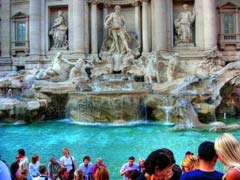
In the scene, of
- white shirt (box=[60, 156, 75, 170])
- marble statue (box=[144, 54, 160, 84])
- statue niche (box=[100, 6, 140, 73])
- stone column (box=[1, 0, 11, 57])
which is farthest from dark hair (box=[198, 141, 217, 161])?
stone column (box=[1, 0, 11, 57])

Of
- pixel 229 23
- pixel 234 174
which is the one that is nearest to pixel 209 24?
pixel 229 23

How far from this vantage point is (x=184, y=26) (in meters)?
22.4

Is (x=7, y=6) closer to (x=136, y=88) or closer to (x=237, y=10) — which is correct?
(x=136, y=88)

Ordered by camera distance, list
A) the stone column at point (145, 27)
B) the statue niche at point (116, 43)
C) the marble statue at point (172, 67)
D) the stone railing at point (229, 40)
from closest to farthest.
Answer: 1. the marble statue at point (172, 67)
2. the statue niche at point (116, 43)
3. the stone column at point (145, 27)
4. the stone railing at point (229, 40)

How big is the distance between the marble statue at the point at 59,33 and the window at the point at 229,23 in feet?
34.6

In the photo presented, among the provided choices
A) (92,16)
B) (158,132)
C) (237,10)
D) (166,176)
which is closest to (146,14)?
(92,16)

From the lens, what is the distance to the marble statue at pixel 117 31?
858 inches

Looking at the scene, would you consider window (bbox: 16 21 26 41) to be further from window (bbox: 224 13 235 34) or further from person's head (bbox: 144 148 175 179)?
person's head (bbox: 144 148 175 179)

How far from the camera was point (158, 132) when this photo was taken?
12.9 m

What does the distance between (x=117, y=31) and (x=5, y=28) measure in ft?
27.4

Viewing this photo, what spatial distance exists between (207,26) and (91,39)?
733cm

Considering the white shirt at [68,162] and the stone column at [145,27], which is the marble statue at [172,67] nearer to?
the stone column at [145,27]

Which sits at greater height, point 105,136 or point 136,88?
point 136,88

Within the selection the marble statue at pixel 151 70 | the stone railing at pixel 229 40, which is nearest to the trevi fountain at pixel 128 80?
the marble statue at pixel 151 70
